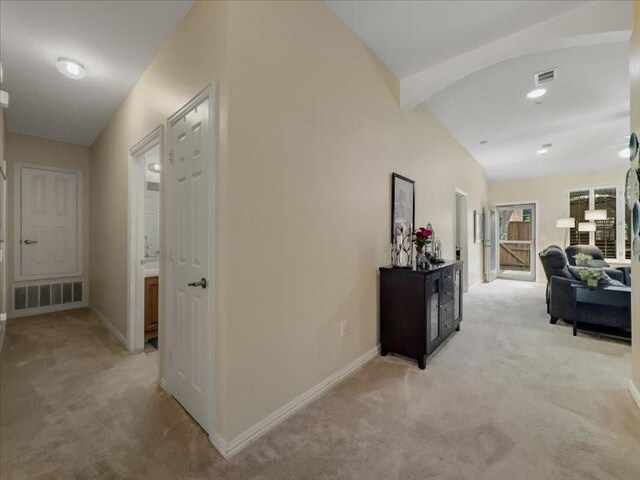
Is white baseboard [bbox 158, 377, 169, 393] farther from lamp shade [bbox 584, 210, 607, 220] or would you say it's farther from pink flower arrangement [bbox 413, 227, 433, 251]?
lamp shade [bbox 584, 210, 607, 220]

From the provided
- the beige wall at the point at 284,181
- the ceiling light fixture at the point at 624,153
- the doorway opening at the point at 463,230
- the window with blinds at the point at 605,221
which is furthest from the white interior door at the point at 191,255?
the window with blinds at the point at 605,221

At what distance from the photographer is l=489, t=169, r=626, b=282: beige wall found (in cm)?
706

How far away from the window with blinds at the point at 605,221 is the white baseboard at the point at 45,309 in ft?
35.5

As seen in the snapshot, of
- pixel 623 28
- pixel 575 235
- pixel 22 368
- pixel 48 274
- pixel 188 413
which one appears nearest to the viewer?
pixel 188 413

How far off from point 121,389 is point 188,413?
0.72 metres

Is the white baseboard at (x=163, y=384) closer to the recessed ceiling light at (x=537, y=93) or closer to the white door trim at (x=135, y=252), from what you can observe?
the white door trim at (x=135, y=252)

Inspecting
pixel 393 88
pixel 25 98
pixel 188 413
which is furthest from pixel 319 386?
pixel 25 98

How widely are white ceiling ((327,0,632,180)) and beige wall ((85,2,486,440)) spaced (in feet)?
1.00

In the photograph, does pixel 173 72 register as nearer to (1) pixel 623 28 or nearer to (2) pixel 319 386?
(2) pixel 319 386

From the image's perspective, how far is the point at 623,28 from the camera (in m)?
2.07

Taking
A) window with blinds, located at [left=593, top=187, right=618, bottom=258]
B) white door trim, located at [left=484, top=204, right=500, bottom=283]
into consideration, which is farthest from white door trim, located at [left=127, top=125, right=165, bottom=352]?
window with blinds, located at [left=593, top=187, right=618, bottom=258]

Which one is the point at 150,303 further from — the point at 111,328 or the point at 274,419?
the point at 274,419

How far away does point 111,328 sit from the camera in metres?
3.45

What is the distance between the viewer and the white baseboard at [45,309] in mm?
4092
